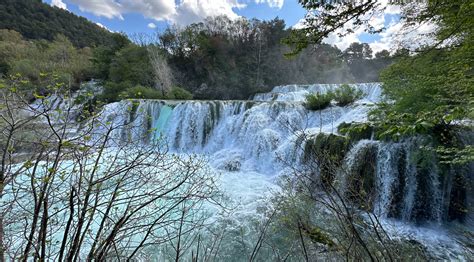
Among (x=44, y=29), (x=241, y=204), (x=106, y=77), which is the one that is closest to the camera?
(x=241, y=204)

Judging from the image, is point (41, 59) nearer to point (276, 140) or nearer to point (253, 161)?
point (253, 161)

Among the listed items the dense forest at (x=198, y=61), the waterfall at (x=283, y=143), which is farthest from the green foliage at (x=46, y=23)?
the waterfall at (x=283, y=143)

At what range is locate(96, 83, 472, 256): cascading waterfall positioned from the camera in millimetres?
4312

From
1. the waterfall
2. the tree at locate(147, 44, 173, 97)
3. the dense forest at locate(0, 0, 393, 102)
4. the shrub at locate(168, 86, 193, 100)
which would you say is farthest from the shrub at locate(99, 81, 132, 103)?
the waterfall

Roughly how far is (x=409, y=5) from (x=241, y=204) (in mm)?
4810

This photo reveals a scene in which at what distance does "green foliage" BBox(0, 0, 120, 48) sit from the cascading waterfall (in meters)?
21.6

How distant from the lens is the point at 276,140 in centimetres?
755

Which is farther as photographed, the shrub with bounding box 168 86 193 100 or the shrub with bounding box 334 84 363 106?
the shrub with bounding box 168 86 193 100

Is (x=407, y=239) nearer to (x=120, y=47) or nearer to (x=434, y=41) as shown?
(x=434, y=41)

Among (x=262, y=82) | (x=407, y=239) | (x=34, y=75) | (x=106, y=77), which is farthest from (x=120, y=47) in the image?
(x=407, y=239)

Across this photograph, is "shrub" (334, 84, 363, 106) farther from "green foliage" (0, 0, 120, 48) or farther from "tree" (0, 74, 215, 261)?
"green foliage" (0, 0, 120, 48)

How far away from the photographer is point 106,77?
19969mm

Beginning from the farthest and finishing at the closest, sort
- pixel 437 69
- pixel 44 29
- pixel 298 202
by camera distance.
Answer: pixel 44 29
pixel 298 202
pixel 437 69

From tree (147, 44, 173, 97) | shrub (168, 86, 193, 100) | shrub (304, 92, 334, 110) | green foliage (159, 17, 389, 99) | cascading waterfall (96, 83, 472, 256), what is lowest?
cascading waterfall (96, 83, 472, 256)
